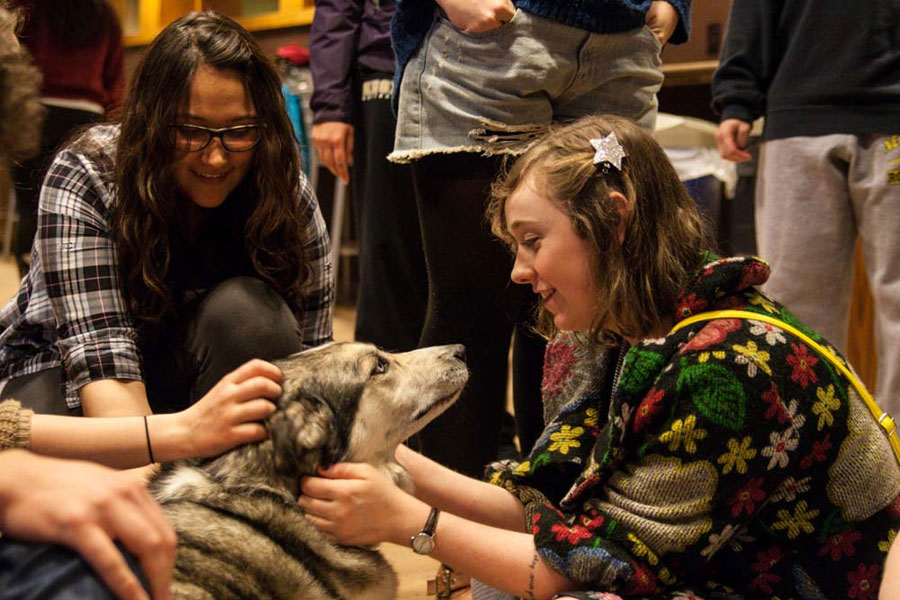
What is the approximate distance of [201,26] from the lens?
6.15 ft

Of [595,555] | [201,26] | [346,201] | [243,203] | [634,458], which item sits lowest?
[346,201]

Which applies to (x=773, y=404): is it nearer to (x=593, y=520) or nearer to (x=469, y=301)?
(x=593, y=520)

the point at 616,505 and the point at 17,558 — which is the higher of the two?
the point at 17,558

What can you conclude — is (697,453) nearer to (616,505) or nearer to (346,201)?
(616,505)

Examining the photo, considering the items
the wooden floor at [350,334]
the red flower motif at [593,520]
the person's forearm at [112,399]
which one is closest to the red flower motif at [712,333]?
the red flower motif at [593,520]

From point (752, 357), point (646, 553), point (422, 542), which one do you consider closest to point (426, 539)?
point (422, 542)

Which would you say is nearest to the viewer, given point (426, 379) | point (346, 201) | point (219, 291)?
point (426, 379)

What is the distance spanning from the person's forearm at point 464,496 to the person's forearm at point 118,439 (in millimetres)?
399

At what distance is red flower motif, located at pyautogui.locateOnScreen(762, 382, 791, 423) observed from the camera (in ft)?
4.24

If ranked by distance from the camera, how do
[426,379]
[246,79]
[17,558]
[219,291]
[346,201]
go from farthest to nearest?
[346,201] < [219,291] < [246,79] < [426,379] < [17,558]

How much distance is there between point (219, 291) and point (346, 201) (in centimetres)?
337

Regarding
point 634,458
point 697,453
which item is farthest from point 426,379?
point 697,453

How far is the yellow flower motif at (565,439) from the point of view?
165cm

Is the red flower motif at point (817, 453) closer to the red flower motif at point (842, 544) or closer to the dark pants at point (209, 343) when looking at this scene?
the red flower motif at point (842, 544)
